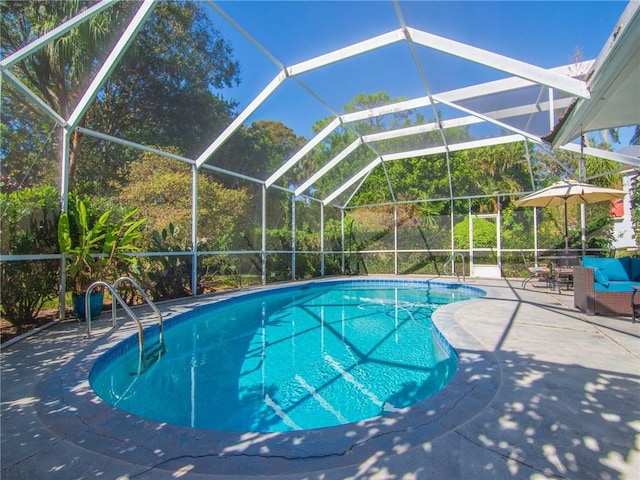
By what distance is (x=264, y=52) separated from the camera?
249 inches

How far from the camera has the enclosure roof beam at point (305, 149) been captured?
30.6ft

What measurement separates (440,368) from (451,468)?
2.47 metres

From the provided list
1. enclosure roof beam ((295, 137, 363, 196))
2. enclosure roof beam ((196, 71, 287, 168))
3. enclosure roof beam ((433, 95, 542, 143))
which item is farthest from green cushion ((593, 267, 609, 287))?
enclosure roof beam ((295, 137, 363, 196))

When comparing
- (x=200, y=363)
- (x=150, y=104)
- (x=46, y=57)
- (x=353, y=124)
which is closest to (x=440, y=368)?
(x=200, y=363)

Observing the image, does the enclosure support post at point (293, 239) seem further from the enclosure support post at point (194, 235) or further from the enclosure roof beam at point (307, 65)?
the enclosure roof beam at point (307, 65)

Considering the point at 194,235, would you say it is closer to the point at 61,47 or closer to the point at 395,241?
the point at 61,47

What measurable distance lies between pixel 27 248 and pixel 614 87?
782 centimetres

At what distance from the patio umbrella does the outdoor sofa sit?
2272 mm

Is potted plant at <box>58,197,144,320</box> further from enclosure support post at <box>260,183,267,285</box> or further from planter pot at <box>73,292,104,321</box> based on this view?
enclosure support post at <box>260,183,267,285</box>

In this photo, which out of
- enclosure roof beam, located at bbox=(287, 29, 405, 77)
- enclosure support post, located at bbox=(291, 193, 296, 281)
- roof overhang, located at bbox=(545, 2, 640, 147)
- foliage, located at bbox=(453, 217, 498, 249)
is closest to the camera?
roof overhang, located at bbox=(545, 2, 640, 147)

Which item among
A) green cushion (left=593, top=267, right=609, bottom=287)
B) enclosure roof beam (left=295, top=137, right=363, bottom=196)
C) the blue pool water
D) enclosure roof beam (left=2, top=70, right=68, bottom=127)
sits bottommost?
the blue pool water

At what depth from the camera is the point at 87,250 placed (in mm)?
5238

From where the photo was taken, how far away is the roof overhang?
3152 millimetres

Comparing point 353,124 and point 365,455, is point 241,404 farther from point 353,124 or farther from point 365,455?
point 353,124
